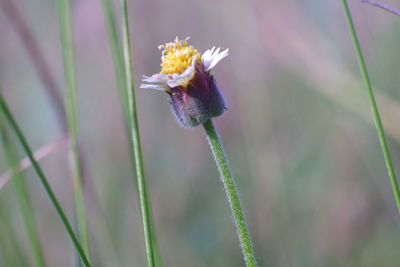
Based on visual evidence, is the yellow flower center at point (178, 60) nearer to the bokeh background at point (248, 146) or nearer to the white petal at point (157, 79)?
the white petal at point (157, 79)

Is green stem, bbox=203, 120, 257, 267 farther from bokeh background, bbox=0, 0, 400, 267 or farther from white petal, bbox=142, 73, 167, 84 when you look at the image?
bokeh background, bbox=0, 0, 400, 267

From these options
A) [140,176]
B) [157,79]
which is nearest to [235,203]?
[140,176]

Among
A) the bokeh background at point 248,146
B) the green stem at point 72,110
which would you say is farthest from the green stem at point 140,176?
the bokeh background at point 248,146

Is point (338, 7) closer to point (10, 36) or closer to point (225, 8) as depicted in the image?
point (225, 8)

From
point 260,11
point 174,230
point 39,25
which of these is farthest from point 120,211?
point 39,25

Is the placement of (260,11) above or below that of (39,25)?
below
